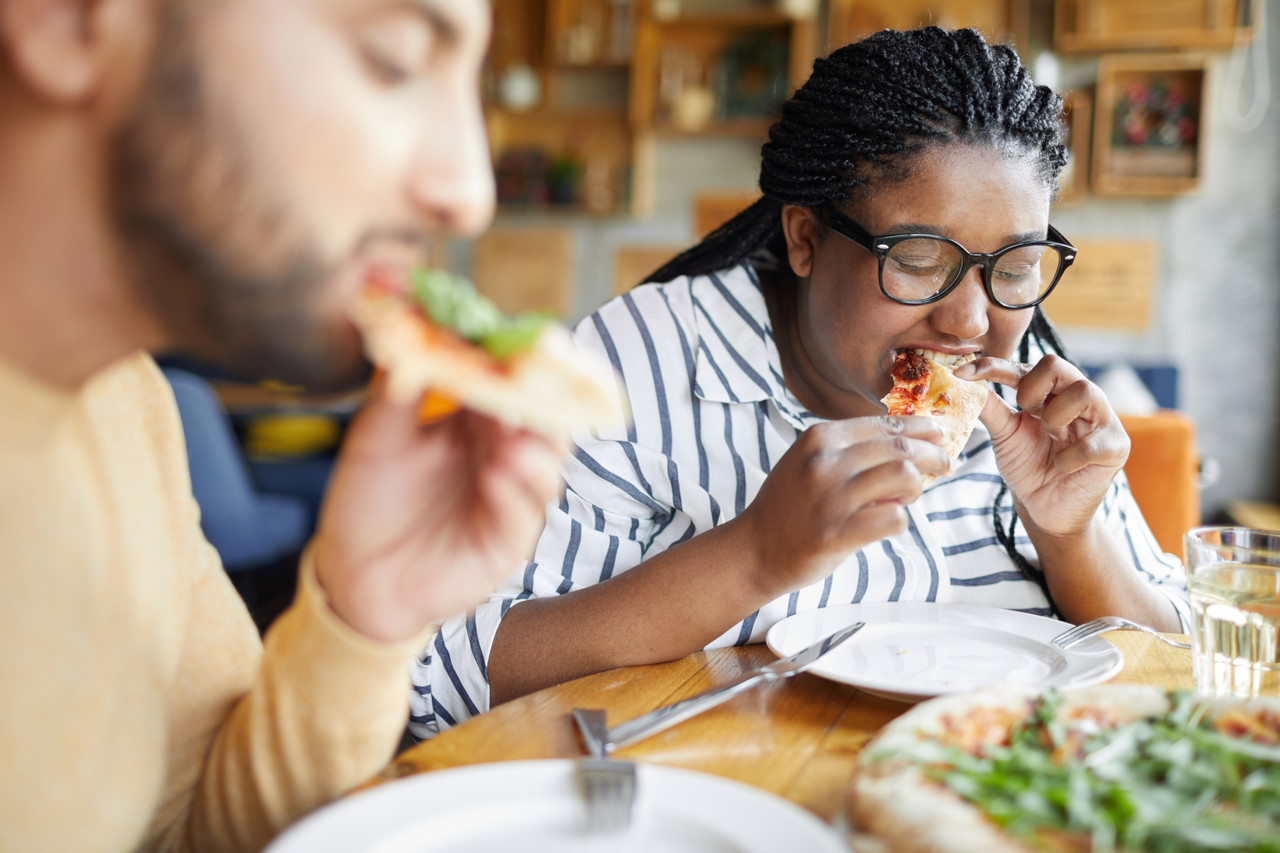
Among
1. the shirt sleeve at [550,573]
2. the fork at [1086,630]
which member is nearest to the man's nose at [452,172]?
the shirt sleeve at [550,573]

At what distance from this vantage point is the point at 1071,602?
149 cm

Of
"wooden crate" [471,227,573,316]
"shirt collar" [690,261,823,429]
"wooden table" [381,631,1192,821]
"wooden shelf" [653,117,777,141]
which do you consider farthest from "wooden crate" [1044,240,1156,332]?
"wooden table" [381,631,1192,821]

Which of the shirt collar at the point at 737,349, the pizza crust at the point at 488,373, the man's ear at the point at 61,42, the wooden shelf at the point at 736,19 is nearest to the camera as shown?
the man's ear at the point at 61,42

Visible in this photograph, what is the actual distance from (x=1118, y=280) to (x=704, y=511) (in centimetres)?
405

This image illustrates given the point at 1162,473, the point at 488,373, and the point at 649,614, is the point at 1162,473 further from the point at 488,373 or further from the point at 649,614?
the point at 488,373

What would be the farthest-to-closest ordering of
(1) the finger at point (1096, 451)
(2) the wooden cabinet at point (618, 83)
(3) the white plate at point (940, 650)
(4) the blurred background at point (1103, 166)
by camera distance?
(2) the wooden cabinet at point (618, 83)
(4) the blurred background at point (1103, 166)
(1) the finger at point (1096, 451)
(3) the white plate at point (940, 650)

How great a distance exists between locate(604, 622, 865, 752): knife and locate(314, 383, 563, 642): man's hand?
7.5 inches

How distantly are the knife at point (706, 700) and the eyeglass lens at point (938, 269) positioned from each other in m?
0.57

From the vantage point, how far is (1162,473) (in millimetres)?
2217

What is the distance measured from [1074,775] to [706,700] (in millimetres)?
333

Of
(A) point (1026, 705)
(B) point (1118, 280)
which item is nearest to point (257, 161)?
(A) point (1026, 705)

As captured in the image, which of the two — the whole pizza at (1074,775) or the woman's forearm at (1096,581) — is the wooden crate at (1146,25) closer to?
the woman's forearm at (1096,581)

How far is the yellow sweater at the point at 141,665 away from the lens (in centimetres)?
70

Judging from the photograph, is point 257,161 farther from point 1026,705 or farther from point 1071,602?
point 1071,602
